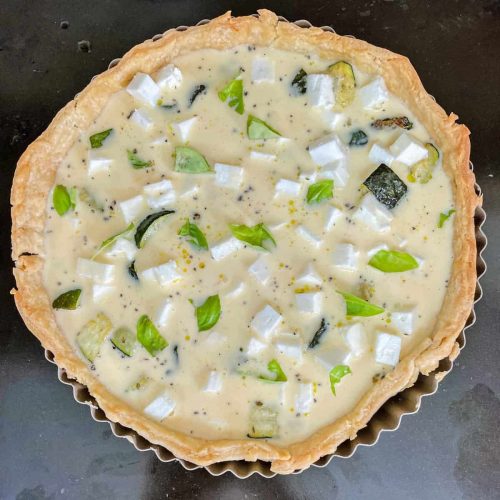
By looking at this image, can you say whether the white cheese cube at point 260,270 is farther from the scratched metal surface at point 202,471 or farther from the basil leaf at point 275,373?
the scratched metal surface at point 202,471

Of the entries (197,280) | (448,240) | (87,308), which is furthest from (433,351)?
(87,308)

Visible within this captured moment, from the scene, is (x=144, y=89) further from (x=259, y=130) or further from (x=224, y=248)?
(x=224, y=248)

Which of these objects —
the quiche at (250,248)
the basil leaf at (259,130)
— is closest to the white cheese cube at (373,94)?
Result: the quiche at (250,248)

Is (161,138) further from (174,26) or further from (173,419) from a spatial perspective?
(173,419)

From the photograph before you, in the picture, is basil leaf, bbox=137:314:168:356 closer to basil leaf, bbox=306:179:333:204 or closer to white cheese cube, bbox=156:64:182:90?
basil leaf, bbox=306:179:333:204

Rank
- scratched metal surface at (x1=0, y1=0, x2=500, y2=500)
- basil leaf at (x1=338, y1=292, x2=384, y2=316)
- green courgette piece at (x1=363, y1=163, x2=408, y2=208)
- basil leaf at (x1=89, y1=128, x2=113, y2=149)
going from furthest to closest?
scratched metal surface at (x1=0, y1=0, x2=500, y2=500) → basil leaf at (x1=89, y1=128, x2=113, y2=149) → green courgette piece at (x1=363, y1=163, x2=408, y2=208) → basil leaf at (x1=338, y1=292, x2=384, y2=316)

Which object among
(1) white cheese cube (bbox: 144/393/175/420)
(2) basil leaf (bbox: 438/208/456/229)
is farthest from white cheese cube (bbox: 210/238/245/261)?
(2) basil leaf (bbox: 438/208/456/229)
